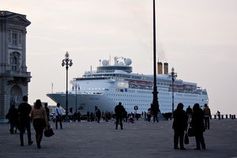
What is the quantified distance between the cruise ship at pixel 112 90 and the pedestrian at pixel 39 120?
83.7 metres

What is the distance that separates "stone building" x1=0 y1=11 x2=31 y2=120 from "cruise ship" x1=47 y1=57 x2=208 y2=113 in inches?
990

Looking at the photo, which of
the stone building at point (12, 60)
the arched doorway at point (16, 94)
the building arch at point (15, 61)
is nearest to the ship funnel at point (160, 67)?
the stone building at point (12, 60)

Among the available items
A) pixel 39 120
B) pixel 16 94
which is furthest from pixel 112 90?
pixel 39 120

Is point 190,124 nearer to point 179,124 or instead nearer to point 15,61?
point 179,124

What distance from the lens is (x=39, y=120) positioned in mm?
19844

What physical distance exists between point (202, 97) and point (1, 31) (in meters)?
68.3

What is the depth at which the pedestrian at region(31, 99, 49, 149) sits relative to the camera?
19.8 metres

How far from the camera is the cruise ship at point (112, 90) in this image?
10506 centimetres

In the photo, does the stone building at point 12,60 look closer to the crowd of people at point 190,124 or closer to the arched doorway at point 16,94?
the arched doorway at point 16,94

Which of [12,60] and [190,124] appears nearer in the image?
[190,124]

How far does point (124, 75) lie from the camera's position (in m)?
110

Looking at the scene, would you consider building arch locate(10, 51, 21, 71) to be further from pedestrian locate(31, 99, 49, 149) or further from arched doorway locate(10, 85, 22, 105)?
pedestrian locate(31, 99, 49, 149)

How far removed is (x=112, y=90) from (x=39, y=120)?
86109 millimetres

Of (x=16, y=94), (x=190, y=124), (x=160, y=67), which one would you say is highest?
(x=160, y=67)
